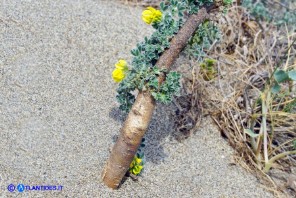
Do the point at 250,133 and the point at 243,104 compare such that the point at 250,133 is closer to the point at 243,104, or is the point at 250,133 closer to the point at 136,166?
the point at 243,104

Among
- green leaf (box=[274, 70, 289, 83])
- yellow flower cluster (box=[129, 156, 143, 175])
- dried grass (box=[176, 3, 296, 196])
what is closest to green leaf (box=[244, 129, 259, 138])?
dried grass (box=[176, 3, 296, 196])

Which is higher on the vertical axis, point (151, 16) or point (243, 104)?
point (151, 16)

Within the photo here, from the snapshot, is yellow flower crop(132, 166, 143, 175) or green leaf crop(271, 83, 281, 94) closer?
yellow flower crop(132, 166, 143, 175)

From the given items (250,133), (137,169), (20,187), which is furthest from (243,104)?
(20,187)

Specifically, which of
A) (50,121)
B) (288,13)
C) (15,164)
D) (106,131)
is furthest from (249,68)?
(15,164)

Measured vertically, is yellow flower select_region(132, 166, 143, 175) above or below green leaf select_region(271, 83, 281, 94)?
below

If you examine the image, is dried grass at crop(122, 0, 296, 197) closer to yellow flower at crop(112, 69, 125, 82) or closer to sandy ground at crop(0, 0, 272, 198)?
sandy ground at crop(0, 0, 272, 198)
